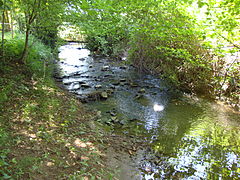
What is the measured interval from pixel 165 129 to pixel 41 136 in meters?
3.70

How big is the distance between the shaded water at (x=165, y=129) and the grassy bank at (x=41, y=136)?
2.24 ft

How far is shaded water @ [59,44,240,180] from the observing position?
12.6 ft

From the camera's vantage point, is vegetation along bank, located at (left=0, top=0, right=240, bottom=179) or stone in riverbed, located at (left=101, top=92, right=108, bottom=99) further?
stone in riverbed, located at (left=101, top=92, right=108, bottom=99)

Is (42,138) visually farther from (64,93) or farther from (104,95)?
(104,95)

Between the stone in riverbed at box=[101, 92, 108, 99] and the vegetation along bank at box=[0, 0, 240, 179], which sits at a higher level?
the vegetation along bank at box=[0, 0, 240, 179]

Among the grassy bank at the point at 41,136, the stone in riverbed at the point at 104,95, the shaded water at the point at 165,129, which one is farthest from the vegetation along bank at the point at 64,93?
the stone in riverbed at the point at 104,95

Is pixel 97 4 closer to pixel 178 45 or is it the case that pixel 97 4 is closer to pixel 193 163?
pixel 178 45

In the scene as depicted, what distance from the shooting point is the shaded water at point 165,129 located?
3.84 meters

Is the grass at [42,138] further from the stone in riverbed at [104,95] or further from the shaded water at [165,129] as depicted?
the stone in riverbed at [104,95]

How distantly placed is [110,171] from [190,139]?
282 cm

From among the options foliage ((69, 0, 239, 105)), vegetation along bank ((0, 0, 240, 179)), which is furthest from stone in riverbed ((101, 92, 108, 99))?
foliage ((69, 0, 239, 105))

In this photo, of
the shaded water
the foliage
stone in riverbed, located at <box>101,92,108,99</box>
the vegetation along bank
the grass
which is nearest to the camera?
the grass

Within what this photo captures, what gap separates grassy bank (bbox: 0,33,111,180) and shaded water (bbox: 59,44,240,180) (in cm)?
68

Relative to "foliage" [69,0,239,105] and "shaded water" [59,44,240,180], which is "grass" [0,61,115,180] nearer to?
"shaded water" [59,44,240,180]
